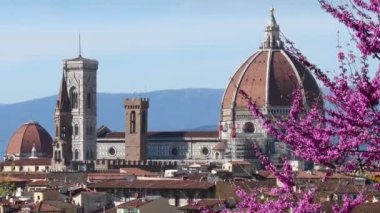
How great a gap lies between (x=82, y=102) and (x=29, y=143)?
25.6 feet

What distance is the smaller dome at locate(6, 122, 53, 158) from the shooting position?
169375 millimetres

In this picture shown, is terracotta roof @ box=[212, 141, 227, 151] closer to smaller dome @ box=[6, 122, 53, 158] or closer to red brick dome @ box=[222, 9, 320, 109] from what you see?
red brick dome @ box=[222, 9, 320, 109]

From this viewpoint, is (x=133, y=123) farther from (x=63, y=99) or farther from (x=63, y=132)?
(x=63, y=132)

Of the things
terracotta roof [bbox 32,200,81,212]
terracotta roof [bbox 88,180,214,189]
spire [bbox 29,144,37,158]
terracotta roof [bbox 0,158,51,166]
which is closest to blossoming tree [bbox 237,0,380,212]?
terracotta roof [bbox 32,200,81,212]

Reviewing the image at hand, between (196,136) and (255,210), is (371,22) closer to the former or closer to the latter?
(255,210)

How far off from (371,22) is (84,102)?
158m

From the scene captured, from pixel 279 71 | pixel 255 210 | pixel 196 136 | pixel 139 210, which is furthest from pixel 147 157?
pixel 255 210

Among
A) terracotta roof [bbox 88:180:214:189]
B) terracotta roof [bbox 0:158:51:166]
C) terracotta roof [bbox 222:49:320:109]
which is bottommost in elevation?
terracotta roof [bbox 88:180:214:189]

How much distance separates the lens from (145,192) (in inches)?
2975

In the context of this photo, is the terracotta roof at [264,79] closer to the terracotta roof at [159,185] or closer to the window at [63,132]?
the window at [63,132]

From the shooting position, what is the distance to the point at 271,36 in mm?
177750

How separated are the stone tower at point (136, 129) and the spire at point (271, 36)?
17.1 metres

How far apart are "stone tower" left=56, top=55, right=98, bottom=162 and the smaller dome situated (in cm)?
391

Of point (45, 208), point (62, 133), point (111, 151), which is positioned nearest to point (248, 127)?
point (111, 151)
